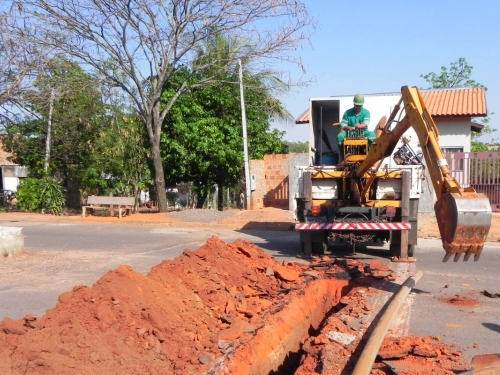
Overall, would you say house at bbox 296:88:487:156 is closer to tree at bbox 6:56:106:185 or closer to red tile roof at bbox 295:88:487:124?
red tile roof at bbox 295:88:487:124

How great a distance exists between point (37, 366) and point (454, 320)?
191 inches

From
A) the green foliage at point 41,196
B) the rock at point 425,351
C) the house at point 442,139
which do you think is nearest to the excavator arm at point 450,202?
the rock at point 425,351

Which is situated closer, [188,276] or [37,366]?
[37,366]

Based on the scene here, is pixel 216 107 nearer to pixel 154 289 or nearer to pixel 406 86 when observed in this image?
pixel 406 86

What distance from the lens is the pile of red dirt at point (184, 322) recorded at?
14.6 ft

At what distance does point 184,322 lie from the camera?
18.6 feet

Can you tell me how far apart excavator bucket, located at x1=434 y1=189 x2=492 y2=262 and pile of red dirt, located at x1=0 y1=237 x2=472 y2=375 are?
4.54 ft

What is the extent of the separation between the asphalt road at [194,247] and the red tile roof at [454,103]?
11.1 m

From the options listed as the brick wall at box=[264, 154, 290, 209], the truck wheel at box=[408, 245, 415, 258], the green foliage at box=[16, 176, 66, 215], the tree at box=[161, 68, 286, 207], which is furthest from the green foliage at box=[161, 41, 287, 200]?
the truck wheel at box=[408, 245, 415, 258]

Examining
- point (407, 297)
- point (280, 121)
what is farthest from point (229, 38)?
point (407, 297)

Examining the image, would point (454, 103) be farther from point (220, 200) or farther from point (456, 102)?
point (220, 200)

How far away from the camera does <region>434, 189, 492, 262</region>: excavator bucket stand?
6.23 m

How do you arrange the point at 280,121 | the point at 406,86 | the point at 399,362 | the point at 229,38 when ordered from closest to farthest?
the point at 399,362 → the point at 406,86 → the point at 229,38 → the point at 280,121

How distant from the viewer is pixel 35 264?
10.6 m
